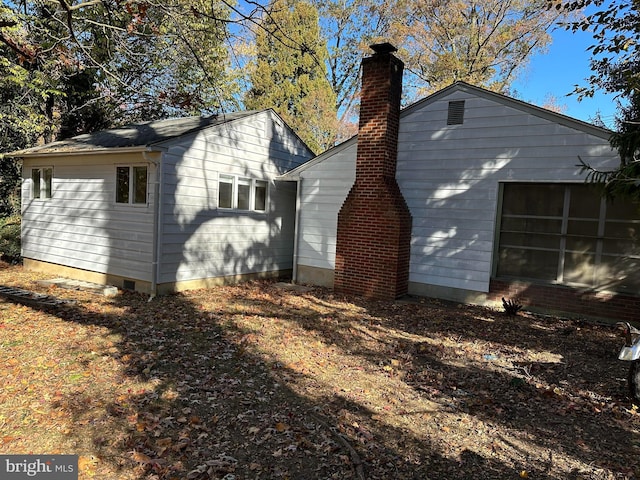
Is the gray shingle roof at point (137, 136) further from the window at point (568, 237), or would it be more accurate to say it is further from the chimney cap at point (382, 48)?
the window at point (568, 237)

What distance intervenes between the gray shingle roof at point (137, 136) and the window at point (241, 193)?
146 cm

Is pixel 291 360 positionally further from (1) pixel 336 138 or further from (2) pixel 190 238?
(1) pixel 336 138

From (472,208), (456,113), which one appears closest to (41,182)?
(456,113)

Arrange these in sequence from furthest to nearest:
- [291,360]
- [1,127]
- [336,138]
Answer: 1. [336,138]
2. [1,127]
3. [291,360]

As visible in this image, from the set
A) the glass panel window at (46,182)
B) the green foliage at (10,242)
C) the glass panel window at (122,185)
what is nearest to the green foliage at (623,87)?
the glass panel window at (122,185)

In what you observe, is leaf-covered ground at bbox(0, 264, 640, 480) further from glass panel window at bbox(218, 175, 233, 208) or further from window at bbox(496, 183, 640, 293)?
glass panel window at bbox(218, 175, 233, 208)

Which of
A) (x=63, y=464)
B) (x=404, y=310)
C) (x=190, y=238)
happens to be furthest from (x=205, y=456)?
(x=190, y=238)

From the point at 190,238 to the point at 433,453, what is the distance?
7565 millimetres

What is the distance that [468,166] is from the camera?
353 inches

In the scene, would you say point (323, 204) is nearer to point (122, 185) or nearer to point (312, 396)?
point (122, 185)

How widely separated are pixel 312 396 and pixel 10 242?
14385mm

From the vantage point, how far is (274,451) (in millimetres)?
3523

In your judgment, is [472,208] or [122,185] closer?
[472,208]

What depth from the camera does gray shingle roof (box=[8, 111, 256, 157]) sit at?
945 centimetres
